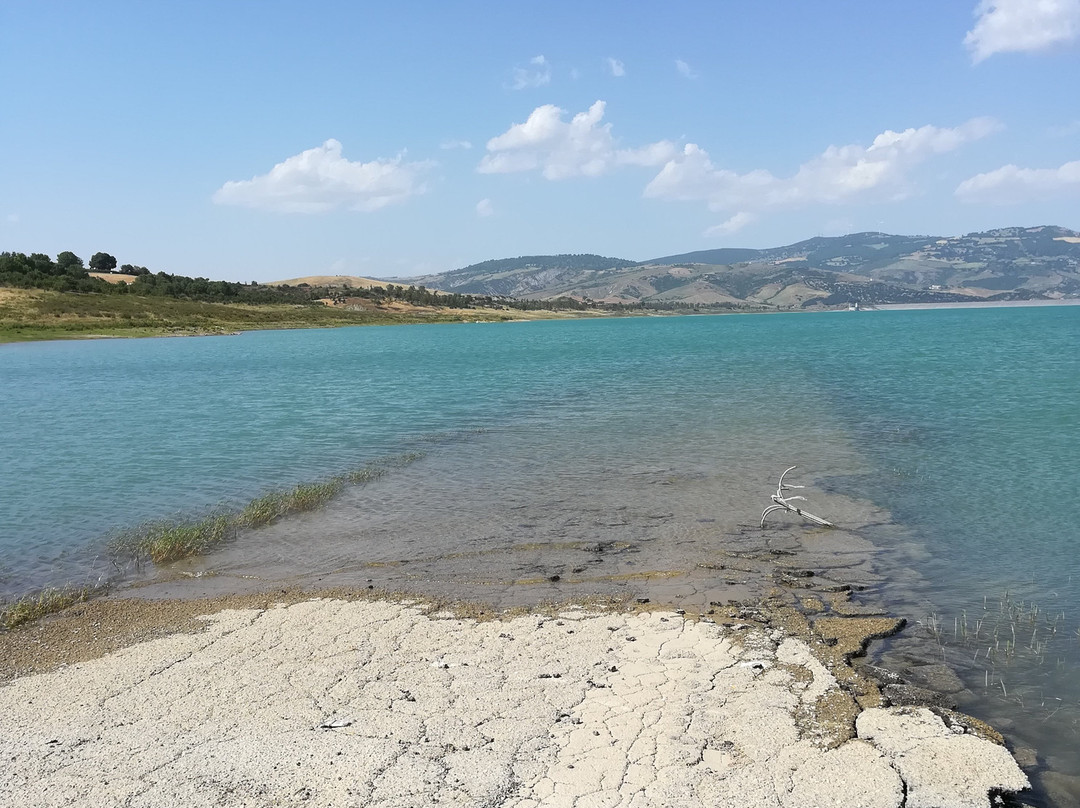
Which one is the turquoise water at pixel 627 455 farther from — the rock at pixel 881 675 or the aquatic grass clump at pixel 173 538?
the rock at pixel 881 675

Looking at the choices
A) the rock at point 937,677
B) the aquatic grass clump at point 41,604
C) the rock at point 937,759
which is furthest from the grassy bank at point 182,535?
the rock at point 937,677

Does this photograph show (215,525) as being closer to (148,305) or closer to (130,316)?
(130,316)

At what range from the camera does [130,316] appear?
4333 inches

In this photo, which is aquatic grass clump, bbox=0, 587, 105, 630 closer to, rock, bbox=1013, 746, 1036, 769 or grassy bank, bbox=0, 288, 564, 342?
rock, bbox=1013, 746, 1036, 769

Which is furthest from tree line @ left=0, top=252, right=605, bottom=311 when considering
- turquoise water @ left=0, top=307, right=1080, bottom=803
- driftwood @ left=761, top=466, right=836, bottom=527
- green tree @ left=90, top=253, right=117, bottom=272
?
driftwood @ left=761, top=466, right=836, bottom=527

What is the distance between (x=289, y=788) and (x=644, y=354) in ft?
232

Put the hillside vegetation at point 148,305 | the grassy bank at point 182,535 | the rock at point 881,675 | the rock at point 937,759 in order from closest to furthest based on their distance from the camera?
the rock at point 937,759, the rock at point 881,675, the grassy bank at point 182,535, the hillside vegetation at point 148,305

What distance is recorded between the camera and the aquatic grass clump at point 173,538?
47.8 feet

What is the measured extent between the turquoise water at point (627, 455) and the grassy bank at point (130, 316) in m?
50.1

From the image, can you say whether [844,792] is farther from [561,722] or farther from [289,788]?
[289,788]

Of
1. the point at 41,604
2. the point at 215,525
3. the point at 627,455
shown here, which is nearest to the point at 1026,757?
the point at 41,604

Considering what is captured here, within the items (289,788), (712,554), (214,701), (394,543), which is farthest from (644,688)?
(394,543)

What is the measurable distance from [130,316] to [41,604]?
112651 mm

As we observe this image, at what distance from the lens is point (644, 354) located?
248 feet
